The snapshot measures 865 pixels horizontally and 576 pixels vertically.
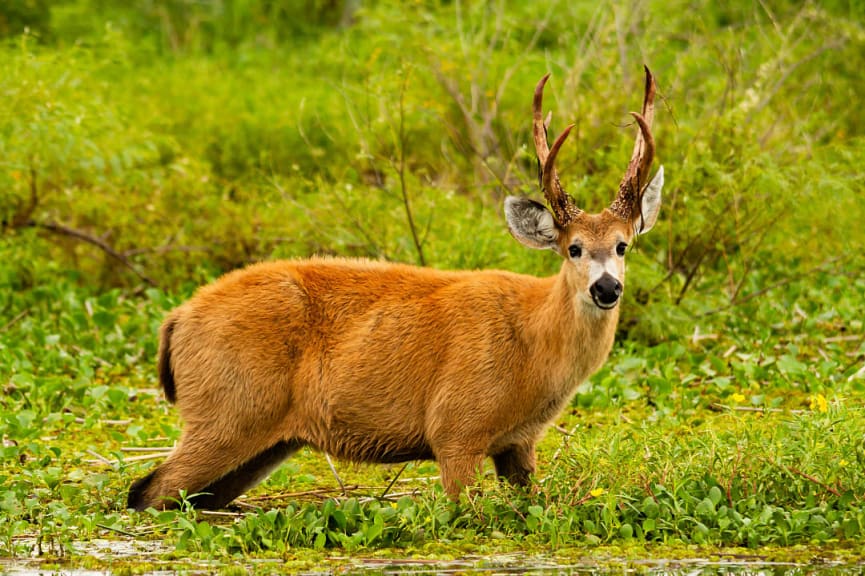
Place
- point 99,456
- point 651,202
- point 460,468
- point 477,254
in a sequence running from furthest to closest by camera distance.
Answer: point 477,254 → point 99,456 → point 651,202 → point 460,468

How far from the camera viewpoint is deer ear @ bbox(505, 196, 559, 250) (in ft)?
26.3

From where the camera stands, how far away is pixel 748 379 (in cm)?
1048

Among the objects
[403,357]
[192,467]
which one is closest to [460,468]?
[403,357]

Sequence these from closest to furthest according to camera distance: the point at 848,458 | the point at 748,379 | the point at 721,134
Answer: the point at 848,458 → the point at 748,379 → the point at 721,134

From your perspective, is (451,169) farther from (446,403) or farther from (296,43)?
(296,43)

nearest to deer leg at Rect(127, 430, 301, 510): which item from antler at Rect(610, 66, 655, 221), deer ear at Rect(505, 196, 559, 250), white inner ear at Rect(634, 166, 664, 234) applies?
deer ear at Rect(505, 196, 559, 250)

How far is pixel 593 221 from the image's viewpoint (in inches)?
309

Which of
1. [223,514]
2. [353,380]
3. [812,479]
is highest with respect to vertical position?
[353,380]

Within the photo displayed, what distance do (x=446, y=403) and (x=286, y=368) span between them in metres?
0.95

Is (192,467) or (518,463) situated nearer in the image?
(192,467)

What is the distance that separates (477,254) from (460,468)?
3746 mm

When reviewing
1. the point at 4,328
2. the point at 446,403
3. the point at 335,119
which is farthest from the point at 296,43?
the point at 446,403

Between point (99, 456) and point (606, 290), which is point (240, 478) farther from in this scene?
point (606, 290)

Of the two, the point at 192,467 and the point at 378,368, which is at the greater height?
the point at 378,368
